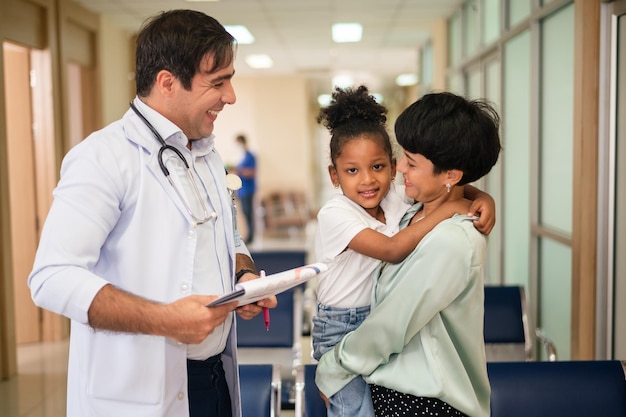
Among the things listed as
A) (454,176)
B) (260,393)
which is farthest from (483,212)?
(260,393)

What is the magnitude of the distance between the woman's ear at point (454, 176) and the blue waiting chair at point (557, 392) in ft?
2.53

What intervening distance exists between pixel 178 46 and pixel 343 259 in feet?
2.32

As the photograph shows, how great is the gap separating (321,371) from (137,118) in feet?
2.55

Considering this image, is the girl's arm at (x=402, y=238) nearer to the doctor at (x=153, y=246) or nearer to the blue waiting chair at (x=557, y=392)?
the doctor at (x=153, y=246)

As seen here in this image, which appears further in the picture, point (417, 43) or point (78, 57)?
point (417, 43)

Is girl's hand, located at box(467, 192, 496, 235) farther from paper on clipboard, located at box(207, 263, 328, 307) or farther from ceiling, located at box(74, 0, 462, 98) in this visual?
ceiling, located at box(74, 0, 462, 98)

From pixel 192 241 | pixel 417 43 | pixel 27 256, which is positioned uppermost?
pixel 417 43

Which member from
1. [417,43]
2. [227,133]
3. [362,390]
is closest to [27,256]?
[362,390]

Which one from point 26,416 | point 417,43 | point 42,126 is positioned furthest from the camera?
point 417,43

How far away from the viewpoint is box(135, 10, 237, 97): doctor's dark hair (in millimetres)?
1541

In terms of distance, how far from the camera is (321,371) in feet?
5.38

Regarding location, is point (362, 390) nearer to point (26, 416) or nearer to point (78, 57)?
point (26, 416)

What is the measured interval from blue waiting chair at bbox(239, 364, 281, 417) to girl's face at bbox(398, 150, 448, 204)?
0.86m

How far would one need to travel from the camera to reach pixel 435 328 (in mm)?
1457
